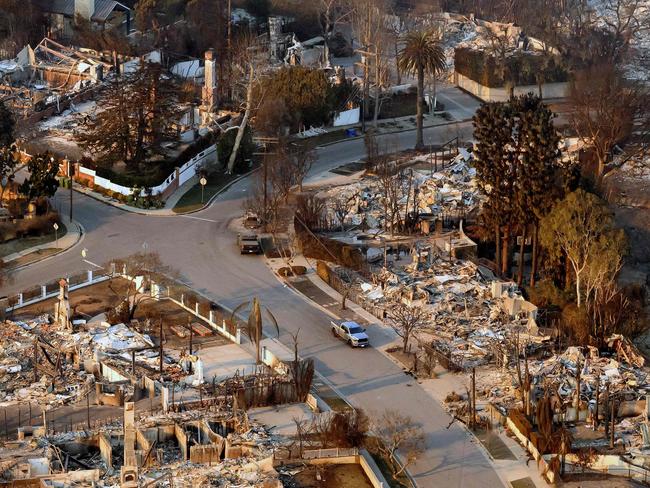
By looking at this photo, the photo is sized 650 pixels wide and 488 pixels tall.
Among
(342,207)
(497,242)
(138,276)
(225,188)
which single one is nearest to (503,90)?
(225,188)

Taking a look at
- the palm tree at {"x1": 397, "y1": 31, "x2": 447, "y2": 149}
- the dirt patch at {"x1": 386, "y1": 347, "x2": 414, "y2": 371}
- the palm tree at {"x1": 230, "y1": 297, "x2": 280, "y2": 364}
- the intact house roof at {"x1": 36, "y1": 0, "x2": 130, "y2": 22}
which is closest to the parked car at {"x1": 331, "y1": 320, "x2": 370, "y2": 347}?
the dirt patch at {"x1": 386, "y1": 347, "x2": 414, "y2": 371}

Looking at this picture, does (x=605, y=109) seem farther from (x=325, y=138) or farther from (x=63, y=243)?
(x=63, y=243)

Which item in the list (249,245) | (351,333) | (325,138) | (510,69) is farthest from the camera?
(510,69)

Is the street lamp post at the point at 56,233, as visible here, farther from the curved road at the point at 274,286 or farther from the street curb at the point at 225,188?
the street curb at the point at 225,188

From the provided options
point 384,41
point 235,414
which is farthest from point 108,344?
point 384,41

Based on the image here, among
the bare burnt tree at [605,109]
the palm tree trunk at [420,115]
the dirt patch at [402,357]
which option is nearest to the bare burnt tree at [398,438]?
the dirt patch at [402,357]

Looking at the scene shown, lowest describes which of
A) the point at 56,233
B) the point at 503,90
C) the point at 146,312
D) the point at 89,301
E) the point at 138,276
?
the point at 503,90
